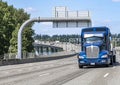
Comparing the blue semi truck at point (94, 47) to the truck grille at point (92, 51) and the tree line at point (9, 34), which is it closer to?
the truck grille at point (92, 51)

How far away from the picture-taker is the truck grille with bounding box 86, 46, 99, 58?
39.2m

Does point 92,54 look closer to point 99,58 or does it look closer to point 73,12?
point 99,58

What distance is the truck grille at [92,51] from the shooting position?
128 feet

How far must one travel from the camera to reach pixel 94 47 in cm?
3925

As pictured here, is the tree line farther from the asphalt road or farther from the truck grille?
the asphalt road

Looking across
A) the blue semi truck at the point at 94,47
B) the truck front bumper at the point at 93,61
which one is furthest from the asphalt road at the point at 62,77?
the blue semi truck at the point at 94,47

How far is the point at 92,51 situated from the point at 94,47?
1.37ft

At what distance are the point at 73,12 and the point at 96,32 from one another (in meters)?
31.7

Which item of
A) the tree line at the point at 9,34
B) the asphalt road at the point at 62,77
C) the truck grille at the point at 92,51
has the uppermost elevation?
the tree line at the point at 9,34

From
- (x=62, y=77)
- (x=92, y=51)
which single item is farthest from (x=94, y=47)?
(x=62, y=77)

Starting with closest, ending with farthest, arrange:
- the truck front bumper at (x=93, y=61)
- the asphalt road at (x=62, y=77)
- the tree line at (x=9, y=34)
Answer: the asphalt road at (x=62, y=77) < the truck front bumper at (x=93, y=61) < the tree line at (x=9, y=34)

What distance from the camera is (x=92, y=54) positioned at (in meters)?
39.2

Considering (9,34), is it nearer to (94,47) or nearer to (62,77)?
(94,47)

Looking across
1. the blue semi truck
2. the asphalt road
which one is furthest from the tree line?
the asphalt road
